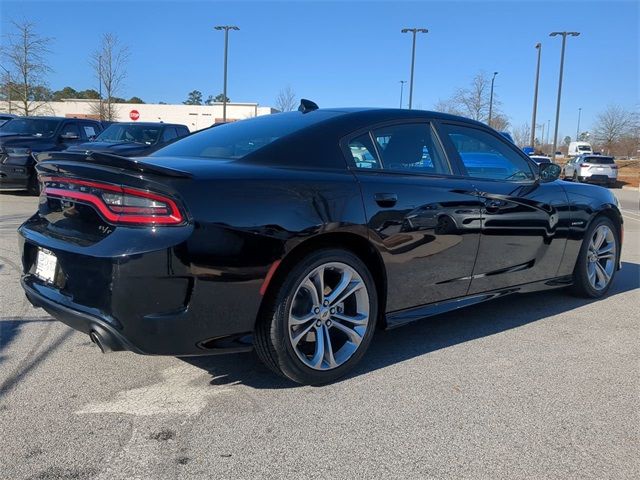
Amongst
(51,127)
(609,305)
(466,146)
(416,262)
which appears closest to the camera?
(416,262)

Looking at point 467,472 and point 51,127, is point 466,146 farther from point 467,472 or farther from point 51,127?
Answer: point 51,127

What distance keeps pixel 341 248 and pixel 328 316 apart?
1.31 ft

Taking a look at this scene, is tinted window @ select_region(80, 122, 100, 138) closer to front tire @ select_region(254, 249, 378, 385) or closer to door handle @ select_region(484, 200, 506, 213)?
door handle @ select_region(484, 200, 506, 213)

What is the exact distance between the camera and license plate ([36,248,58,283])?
2928 millimetres

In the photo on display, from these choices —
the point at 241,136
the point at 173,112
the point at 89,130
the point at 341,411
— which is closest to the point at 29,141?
the point at 89,130

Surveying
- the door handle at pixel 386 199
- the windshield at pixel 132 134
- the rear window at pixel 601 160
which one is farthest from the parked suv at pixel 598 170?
the door handle at pixel 386 199

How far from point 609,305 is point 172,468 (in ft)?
14.1

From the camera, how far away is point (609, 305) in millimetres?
5141

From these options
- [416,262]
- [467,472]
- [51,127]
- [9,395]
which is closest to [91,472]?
[9,395]

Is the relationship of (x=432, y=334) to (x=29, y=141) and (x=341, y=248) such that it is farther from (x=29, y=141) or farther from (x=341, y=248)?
(x=29, y=141)

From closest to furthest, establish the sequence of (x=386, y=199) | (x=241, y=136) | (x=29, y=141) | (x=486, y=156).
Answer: (x=386, y=199)
(x=241, y=136)
(x=486, y=156)
(x=29, y=141)

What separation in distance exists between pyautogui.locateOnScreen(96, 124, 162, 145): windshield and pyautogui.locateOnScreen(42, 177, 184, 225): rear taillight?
9.55 m

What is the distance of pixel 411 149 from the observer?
12.4 feet

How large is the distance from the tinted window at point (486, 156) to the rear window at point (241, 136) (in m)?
1.01
